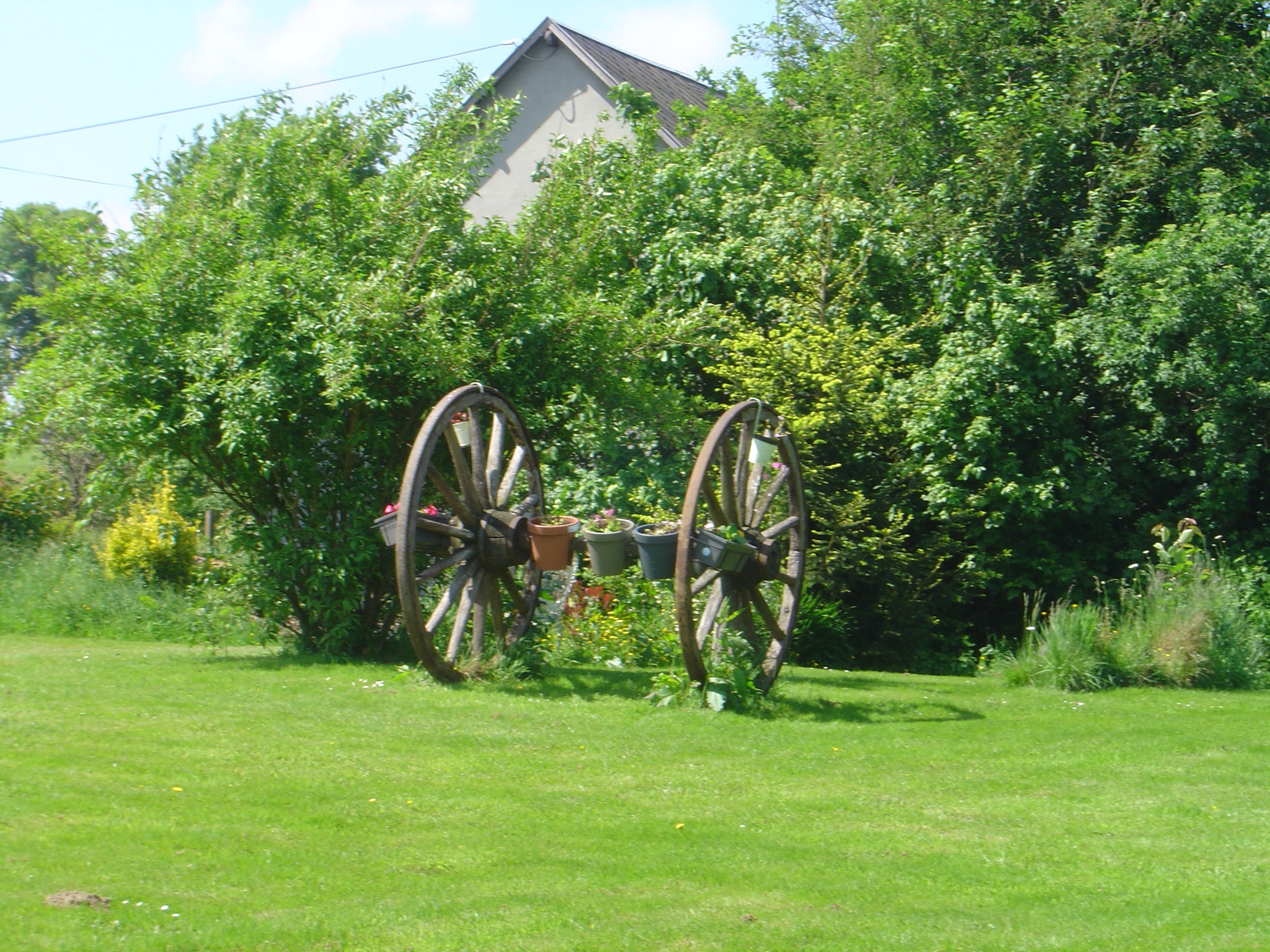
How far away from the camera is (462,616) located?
917cm

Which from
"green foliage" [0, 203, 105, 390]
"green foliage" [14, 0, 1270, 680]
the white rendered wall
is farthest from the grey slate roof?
"green foliage" [0, 203, 105, 390]

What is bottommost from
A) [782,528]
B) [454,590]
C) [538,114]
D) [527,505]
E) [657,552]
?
[454,590]

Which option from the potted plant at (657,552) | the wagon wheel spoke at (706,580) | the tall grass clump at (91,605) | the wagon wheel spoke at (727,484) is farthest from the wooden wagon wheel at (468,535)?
the tall grass clump at (91,605)

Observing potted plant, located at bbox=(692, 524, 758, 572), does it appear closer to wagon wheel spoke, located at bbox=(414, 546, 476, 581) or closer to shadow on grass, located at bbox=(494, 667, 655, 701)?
shadow on grass, located at bbox=(494, 667, 655, 701)

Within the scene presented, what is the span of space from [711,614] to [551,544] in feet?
4.15

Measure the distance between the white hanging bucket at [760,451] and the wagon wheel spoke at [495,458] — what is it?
207 centimetres

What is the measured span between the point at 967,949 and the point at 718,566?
13.7 ft

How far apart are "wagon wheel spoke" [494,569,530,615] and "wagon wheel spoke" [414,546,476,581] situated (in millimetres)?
280

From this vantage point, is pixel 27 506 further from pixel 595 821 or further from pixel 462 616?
pixel 595 821

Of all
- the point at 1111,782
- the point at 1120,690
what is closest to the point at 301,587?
the point at 1111,782

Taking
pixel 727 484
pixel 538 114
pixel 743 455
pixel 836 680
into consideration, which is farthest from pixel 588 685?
pixel 538 114

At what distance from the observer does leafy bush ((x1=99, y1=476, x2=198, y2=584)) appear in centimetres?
1420

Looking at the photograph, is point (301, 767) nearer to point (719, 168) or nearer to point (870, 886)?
point (870, 886)

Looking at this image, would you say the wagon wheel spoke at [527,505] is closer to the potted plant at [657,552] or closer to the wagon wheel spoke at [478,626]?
the wagon wheel spoke at [478,626]
